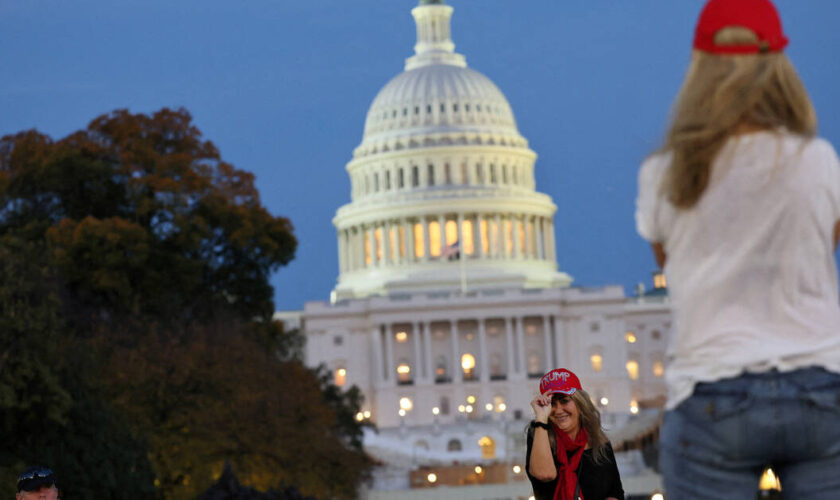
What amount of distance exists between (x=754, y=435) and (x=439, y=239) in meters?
180

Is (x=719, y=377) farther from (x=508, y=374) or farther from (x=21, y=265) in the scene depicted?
(x=508, y=374)

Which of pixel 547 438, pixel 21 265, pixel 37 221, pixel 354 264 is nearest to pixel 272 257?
pixel 37 221

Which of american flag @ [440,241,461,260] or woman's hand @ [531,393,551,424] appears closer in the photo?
woman's hand @ [531,393,551,424]

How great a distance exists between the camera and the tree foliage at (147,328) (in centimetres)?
5275

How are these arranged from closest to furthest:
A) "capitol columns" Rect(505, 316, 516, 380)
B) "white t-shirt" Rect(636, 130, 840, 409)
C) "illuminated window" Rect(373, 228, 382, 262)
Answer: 1. "white t-shirt" Rect(636, 130, 840, 409)
2. "capitol columns" Rect(505, 316, 516, 380)
3. "illuminated window" Rect(373, 228, 382, 262)

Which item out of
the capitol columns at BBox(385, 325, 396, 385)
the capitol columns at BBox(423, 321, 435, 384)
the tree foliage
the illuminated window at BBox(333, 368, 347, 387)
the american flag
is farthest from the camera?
the american flag

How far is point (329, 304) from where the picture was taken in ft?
566

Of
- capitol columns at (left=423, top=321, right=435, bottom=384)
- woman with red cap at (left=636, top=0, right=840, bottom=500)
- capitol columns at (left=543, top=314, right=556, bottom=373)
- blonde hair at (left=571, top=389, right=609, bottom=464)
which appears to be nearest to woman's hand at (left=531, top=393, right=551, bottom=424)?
blonde hair at (left=571, top=389, right=609, bottom=464)

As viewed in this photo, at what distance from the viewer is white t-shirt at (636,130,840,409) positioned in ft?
25.3

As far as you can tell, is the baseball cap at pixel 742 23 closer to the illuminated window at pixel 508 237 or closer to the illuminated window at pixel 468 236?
the illuminated window at pixel 468 236

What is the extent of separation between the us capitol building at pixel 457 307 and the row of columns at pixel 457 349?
0.56 ft

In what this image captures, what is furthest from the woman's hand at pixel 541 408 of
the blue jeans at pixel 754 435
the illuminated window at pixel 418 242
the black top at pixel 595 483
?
the illuminated window at pixel 418 242

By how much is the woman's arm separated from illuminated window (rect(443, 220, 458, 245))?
573ft

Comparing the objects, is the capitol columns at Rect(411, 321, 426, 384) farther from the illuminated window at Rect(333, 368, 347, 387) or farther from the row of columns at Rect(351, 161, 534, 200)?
the row of columns at Rect(351, 161, 534, 200)
